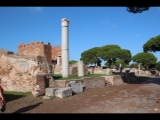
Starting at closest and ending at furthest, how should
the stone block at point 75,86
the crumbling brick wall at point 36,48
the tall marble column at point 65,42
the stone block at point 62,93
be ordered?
the stone block at point 62,93, the stone block at point 75,86, the tall marble column at point 65,42, the crumbling brick wall at point 36,48

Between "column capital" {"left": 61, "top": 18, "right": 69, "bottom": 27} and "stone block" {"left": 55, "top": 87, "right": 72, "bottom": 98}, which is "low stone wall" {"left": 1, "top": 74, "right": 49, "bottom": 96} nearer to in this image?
"stone block" {"left": 55, "top": 87, "right": 72, "bottom": 98}

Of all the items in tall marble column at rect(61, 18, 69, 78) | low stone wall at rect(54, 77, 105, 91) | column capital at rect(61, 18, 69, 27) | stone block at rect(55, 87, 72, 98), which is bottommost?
stone block at rect(55, 87, 72, 98)

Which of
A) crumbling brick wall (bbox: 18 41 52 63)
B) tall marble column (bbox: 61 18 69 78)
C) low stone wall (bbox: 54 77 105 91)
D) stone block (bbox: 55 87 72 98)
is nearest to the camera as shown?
stone block (bbox: 55 87 72 98)

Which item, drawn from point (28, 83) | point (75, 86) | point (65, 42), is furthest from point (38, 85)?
point (65, 42)

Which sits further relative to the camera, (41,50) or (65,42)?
(41,50)

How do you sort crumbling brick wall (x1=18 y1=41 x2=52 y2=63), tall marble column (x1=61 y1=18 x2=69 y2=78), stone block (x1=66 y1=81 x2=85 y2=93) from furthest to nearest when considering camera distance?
1. crumbling brick wall (x1=18 y1=41 x2=52 y2=63)
2. tall marble column (x1=61 y1=18 x2=69 y2=78)
3. stone block (x1=66 y1=81 x2=85 y2=93)

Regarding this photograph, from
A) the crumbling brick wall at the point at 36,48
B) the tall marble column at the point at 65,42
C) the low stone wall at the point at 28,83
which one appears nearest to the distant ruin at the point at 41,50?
the crumbling brick wall at the point at 36,48

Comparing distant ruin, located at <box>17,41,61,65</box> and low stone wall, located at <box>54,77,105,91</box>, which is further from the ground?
distant ruin, located at <box>17,41,61,65</box>

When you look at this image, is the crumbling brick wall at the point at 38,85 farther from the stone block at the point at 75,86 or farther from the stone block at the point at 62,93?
the stone block at the point at 75,86

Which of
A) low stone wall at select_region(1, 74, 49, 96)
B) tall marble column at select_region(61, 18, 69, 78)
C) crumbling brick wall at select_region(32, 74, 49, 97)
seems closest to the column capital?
tall marble column at select_region(61, 18, 69, 78)

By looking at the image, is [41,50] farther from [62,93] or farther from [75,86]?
[62,93]

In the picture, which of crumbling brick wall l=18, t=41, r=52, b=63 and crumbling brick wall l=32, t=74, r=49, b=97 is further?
crumbling brick wall l=18, t=41, r=52, b=63

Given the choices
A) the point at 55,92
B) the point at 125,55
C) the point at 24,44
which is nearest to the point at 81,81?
the point at 55,92

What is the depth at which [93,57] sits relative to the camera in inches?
2218
